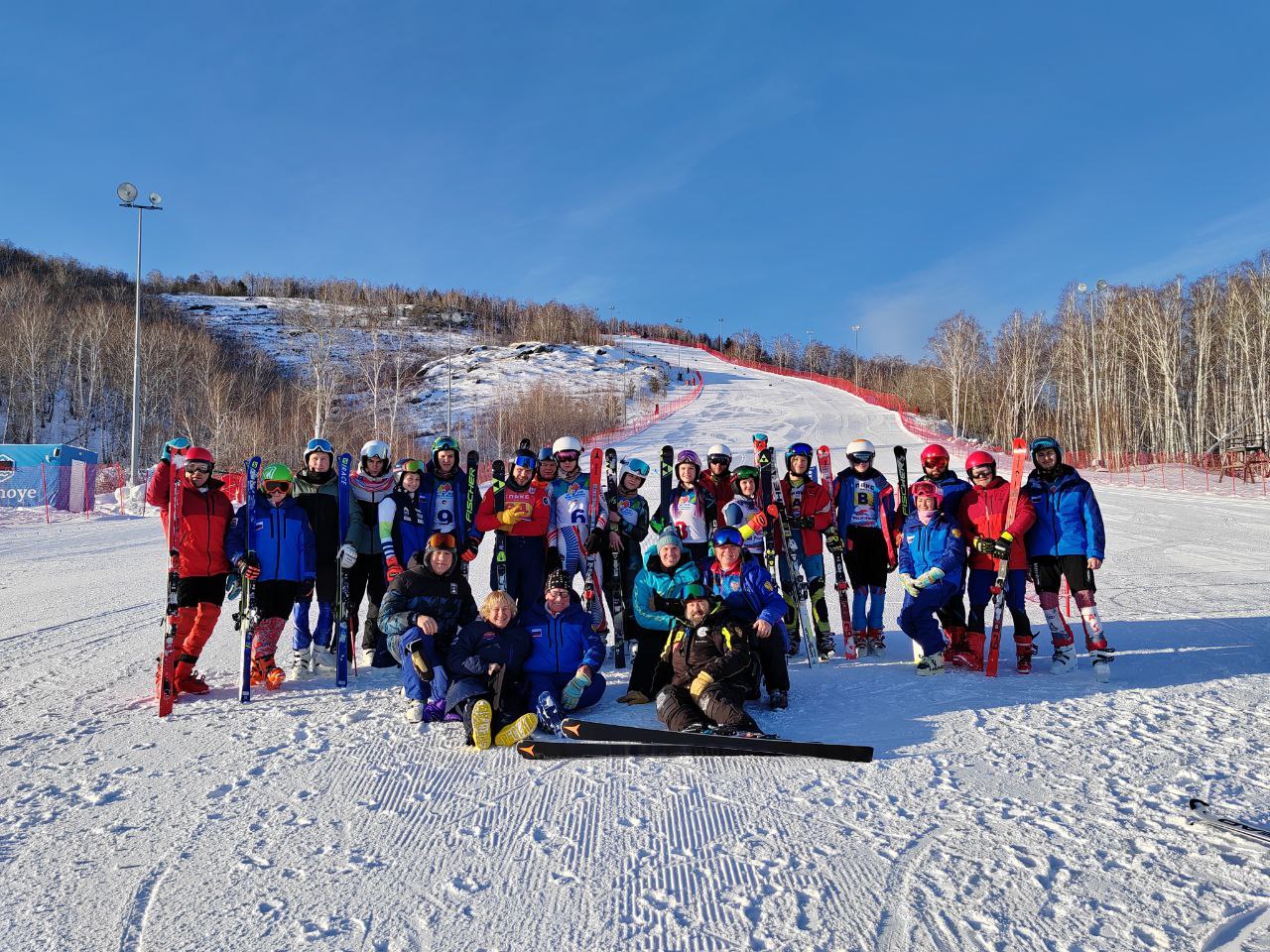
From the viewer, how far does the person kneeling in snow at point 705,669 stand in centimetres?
400

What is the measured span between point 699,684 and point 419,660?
5.74ft

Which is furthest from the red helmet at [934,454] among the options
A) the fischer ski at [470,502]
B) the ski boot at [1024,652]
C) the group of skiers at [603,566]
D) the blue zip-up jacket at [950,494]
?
the fischer ski at [470,502]

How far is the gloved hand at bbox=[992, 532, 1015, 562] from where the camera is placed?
5.14 meters

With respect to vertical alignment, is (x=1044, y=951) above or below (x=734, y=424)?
below

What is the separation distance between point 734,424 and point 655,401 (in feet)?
42.7

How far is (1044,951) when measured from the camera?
216 centimetres

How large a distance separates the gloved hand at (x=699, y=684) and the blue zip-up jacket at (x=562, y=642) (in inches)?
23.6

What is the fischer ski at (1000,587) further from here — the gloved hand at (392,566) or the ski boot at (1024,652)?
the gloved hand at (392,566)

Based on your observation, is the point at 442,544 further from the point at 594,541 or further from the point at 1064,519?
the point at 1064,519

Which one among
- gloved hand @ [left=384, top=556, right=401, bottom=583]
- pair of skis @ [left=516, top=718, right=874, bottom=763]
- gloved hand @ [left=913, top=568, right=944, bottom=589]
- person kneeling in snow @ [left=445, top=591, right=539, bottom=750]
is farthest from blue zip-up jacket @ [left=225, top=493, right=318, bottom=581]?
gloved hand @ [left=913, top=568, right=944, bottom=589]

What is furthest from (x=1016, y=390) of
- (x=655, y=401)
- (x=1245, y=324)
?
(x=655, y=401)

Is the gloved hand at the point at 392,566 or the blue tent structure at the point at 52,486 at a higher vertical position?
the blue tent structure at the point at 52,486

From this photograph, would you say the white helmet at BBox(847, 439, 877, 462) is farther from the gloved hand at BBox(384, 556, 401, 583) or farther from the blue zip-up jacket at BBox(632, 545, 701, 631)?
the gloved hand at BBox(384, 556, 401, 583)

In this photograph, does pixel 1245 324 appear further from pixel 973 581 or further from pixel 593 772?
pixel 593 772
